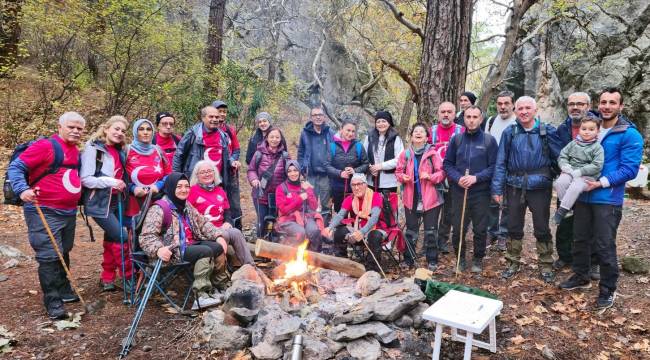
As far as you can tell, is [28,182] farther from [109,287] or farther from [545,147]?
[545,147]

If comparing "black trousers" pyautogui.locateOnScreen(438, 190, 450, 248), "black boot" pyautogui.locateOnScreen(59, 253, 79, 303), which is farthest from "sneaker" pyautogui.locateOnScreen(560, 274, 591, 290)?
"black boot" pyautogui.locateOnScreen(59, 253, 79, 303)

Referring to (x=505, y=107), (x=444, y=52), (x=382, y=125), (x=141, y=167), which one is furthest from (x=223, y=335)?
(x=444, y=52)

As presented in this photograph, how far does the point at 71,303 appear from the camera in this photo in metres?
4.38

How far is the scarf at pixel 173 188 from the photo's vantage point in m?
4.23

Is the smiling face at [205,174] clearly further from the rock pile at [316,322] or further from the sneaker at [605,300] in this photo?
the sneaker at [605,300]

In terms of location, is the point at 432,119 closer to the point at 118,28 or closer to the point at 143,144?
the point at 143,144

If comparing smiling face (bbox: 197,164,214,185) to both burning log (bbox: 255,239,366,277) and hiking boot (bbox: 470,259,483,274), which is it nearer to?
burning log (bbox: 255,239,366,277)

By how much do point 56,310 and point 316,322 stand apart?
258cm

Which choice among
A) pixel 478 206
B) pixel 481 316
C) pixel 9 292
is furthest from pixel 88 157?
pixel 478 206

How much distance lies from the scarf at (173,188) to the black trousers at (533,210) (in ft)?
12.6

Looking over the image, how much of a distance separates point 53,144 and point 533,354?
16.1 ft

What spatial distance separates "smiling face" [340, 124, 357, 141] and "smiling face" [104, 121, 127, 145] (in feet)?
9.44

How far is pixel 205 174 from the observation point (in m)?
4.72

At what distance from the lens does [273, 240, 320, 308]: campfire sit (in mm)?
4258
